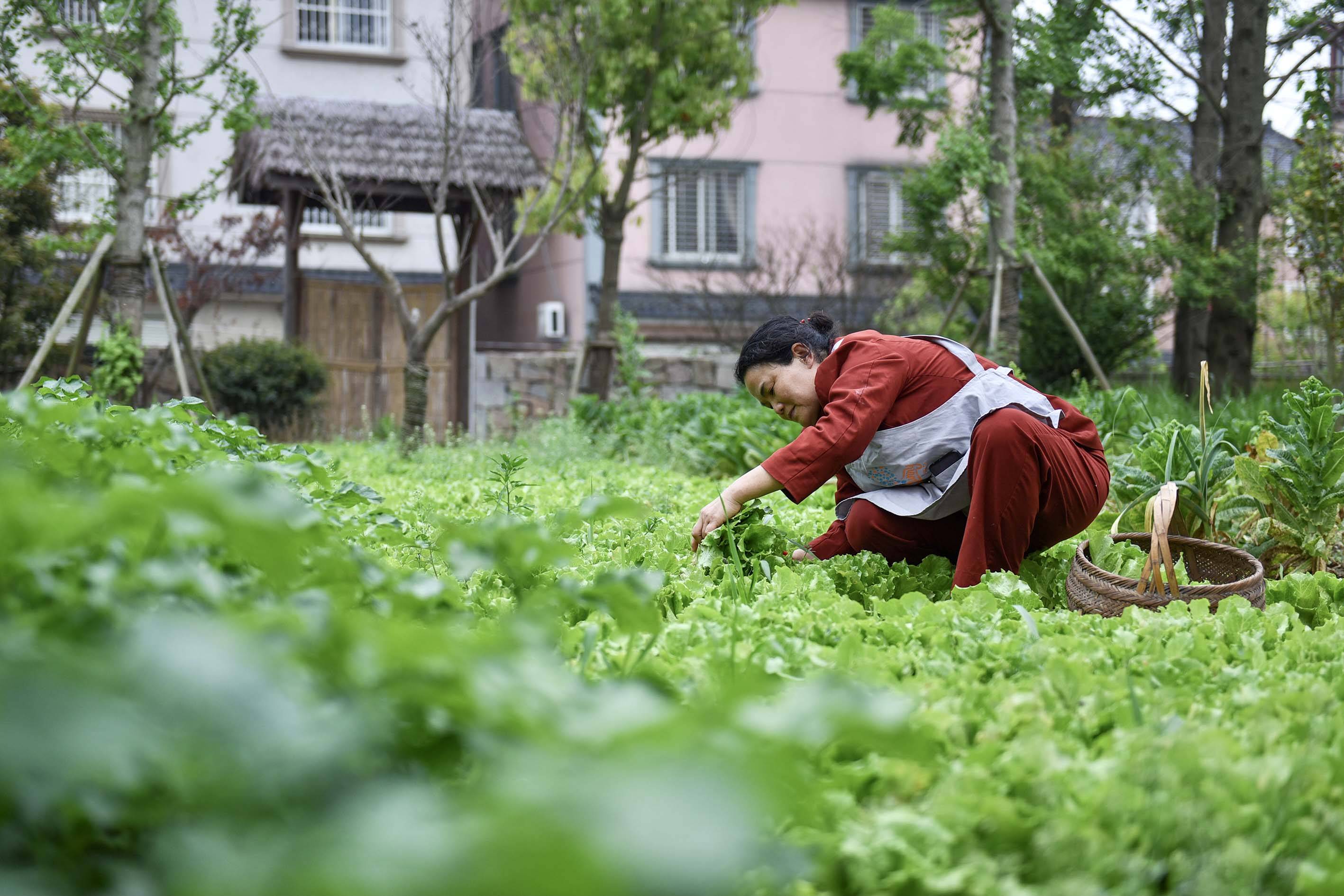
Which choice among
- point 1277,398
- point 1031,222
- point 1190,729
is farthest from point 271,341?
point 1190,729

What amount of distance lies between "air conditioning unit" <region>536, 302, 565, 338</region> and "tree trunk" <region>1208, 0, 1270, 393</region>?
24.5 feet

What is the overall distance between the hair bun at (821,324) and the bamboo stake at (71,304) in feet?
17.0

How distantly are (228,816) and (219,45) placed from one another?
802 cm

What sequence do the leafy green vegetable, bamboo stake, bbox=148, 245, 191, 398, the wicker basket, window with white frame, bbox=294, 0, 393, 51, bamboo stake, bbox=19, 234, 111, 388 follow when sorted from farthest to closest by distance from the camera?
window with white frame, bbox=294, 0, 393, 51 → bamboo stake, bbox=148, 245, 191, 398 → bamboo stake, bbox=19, 234, 111, 388 → the wicker basket → the leafy green vegetable

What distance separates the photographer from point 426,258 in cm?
1587

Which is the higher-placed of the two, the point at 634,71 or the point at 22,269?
the point at 634,71

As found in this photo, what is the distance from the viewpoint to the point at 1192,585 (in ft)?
8.62

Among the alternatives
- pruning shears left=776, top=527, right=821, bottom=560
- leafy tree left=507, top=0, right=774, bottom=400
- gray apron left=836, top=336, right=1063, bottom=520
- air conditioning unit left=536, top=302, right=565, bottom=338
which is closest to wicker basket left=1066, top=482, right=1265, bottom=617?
gray apron left=836, top=336, right=1063, bottom=520

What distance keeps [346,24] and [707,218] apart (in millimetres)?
5456

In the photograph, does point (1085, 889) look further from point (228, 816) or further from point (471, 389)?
point (471, 389)

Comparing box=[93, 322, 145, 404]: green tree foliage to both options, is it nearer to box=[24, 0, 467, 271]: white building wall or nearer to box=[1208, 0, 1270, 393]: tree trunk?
box=[24, 0, 467, 271]: white building wall

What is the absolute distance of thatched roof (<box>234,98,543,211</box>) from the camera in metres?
10.2

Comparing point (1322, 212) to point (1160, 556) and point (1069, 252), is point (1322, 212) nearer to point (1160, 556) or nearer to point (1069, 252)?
point (1069, 252)

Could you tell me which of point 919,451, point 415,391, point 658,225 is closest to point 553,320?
point 658,225
